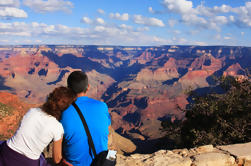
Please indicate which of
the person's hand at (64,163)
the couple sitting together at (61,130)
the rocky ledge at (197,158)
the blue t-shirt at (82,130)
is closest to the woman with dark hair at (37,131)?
the couple sitting together at (61,130)

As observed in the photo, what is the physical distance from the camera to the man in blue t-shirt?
3500mm

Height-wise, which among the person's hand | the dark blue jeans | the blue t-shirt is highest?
the blue t-shirt

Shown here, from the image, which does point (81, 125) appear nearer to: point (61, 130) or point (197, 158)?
point (61, 130)

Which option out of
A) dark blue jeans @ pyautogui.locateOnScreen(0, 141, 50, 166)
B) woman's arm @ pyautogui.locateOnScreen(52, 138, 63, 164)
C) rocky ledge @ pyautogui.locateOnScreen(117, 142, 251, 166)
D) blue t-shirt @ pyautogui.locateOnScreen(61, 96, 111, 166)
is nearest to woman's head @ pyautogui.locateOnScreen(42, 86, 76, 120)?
blue t-shirt @ pyautogui.locateOnScreen(61, 96, 111, 166)

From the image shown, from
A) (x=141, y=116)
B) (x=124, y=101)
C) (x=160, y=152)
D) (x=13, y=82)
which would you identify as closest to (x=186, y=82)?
(x=124, y=101)

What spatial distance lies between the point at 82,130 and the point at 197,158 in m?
3.98

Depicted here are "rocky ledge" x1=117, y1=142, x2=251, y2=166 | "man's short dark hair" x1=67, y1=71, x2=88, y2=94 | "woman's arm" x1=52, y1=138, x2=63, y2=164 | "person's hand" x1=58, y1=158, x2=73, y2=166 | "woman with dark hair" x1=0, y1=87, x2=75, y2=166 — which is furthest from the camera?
"rocky ledge" x1=117, y1=142, x2=251, y2=166

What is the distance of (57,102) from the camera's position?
Answer: 3340 mm

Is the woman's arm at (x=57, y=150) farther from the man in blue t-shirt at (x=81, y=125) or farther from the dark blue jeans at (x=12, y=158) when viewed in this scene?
the dark blue jeans at (x=12, y=158)

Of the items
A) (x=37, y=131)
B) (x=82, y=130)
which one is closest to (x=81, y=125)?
(x=82, y=130)

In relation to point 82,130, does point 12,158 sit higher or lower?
lower

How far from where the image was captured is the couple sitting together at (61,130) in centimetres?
333

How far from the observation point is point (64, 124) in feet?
11.5

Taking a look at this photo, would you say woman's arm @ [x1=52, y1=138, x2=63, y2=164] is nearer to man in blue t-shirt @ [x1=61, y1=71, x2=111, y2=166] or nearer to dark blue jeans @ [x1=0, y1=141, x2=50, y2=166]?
man in blue t-shirt @ [x1=61, y1=71, x2=111, y2=166]
